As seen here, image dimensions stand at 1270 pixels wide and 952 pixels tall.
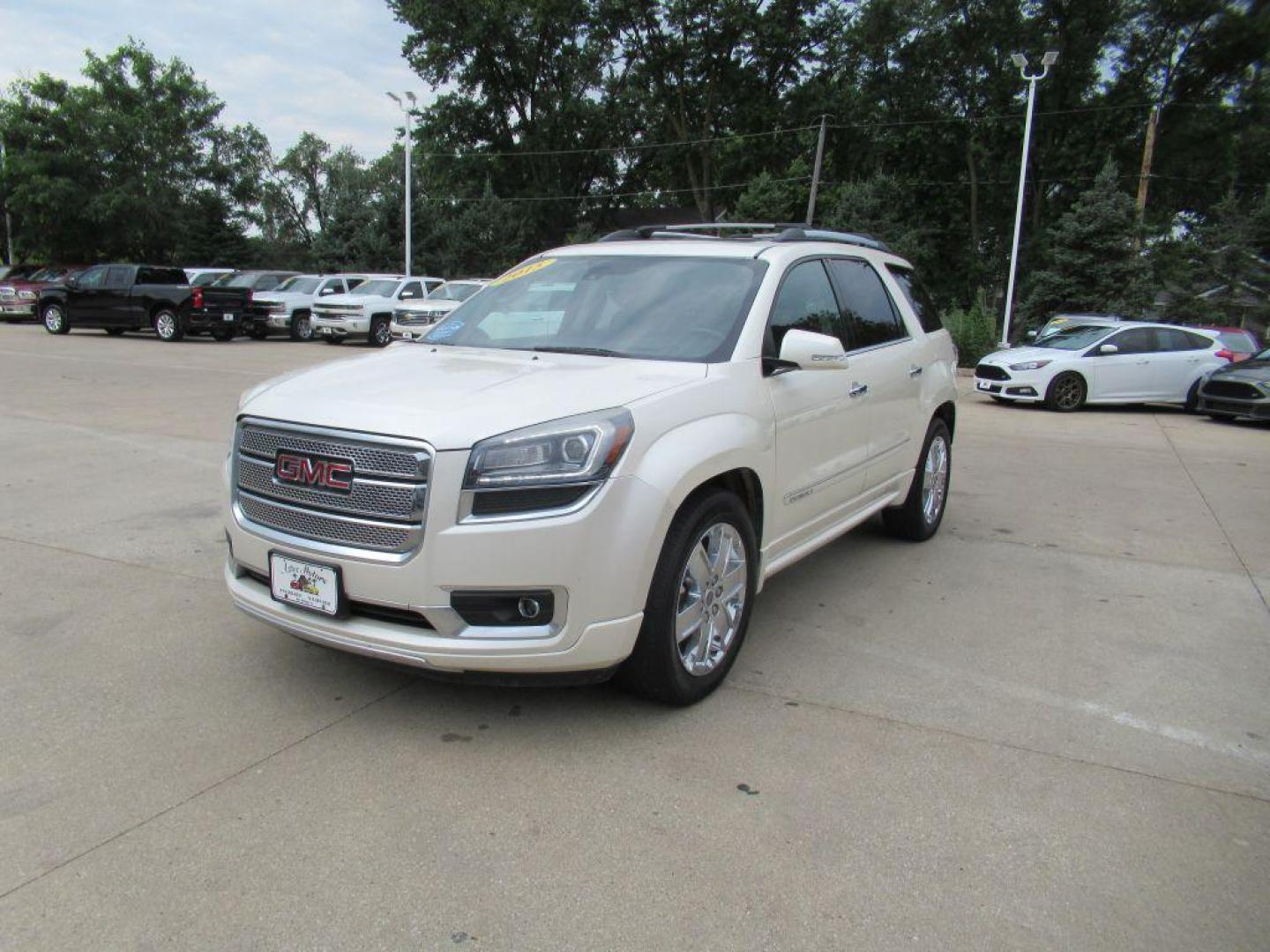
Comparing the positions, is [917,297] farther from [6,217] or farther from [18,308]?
[6,217]

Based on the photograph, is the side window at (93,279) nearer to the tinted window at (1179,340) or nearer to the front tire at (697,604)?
the tinted window at (1179,340)

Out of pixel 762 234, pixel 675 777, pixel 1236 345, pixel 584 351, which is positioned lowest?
pixel 675 777

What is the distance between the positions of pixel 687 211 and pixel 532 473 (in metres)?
47.4

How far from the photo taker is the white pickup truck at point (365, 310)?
77.1 ft

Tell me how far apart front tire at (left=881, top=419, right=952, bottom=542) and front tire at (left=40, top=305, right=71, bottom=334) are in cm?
2409

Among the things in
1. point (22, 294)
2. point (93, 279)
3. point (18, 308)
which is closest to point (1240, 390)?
point (93, 279)

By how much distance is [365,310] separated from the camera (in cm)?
2350

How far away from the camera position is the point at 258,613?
352 cm

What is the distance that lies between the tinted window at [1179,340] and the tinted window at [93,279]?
23107mm

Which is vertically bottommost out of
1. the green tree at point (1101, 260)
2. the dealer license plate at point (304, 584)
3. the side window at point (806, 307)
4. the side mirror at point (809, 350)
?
the dealer license plate at point (304, 584)

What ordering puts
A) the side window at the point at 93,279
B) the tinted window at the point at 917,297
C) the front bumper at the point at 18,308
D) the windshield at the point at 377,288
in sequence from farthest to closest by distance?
the front bumper at the point at 18,308 < the windshield at the point at 377,288 < the side window at the point at 93,279 < the tinted window at the point at 917,297

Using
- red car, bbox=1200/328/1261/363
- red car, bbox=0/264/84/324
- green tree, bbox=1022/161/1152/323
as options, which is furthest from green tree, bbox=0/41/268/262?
red car, bbox=1200/328/1261/363

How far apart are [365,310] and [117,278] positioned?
5932 mm

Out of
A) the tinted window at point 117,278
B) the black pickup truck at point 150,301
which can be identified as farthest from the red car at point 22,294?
the tinted window at point 117,278
